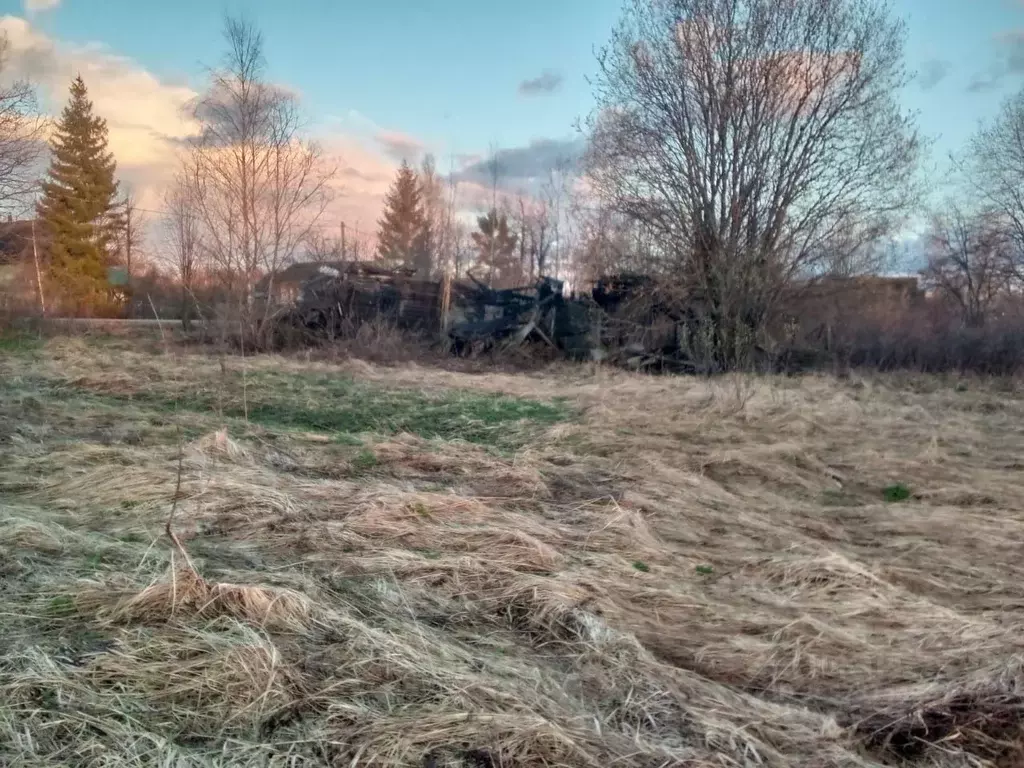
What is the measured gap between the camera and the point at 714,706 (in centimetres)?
276

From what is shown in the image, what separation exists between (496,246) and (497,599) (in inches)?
1777

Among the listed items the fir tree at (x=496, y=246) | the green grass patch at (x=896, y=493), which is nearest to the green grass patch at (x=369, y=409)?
the green grass patch at (x=896, y=493)

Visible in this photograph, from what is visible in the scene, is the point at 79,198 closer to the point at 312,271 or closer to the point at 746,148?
the point at 312,271

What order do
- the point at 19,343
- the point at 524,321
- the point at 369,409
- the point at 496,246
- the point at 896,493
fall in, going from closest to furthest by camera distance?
the point at 896,493, the point at 369,409, the point at 19,343, the point at 524,321, the point at 496,246

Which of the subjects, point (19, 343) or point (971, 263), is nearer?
point (19, 343)

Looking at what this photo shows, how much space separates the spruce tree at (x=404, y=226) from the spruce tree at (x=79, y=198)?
16229 millimetres

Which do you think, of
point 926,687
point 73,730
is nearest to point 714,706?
point 926,687

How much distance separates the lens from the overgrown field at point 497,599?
2.39 metres

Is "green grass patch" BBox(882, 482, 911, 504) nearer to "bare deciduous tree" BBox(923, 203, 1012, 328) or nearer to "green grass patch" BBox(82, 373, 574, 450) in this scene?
"green grass patch" BBox(82, 373, 574, 450)

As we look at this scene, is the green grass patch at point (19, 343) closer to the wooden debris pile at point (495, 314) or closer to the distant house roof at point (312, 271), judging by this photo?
the distant house roof at point (312, 271)

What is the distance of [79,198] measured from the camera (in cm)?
3572

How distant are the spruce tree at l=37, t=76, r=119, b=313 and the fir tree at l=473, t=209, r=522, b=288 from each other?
2025cm

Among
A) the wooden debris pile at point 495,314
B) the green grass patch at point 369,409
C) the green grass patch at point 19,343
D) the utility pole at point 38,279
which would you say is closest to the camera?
the green grass patch at point 369,409

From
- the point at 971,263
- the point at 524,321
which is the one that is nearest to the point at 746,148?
the point at 524,321
